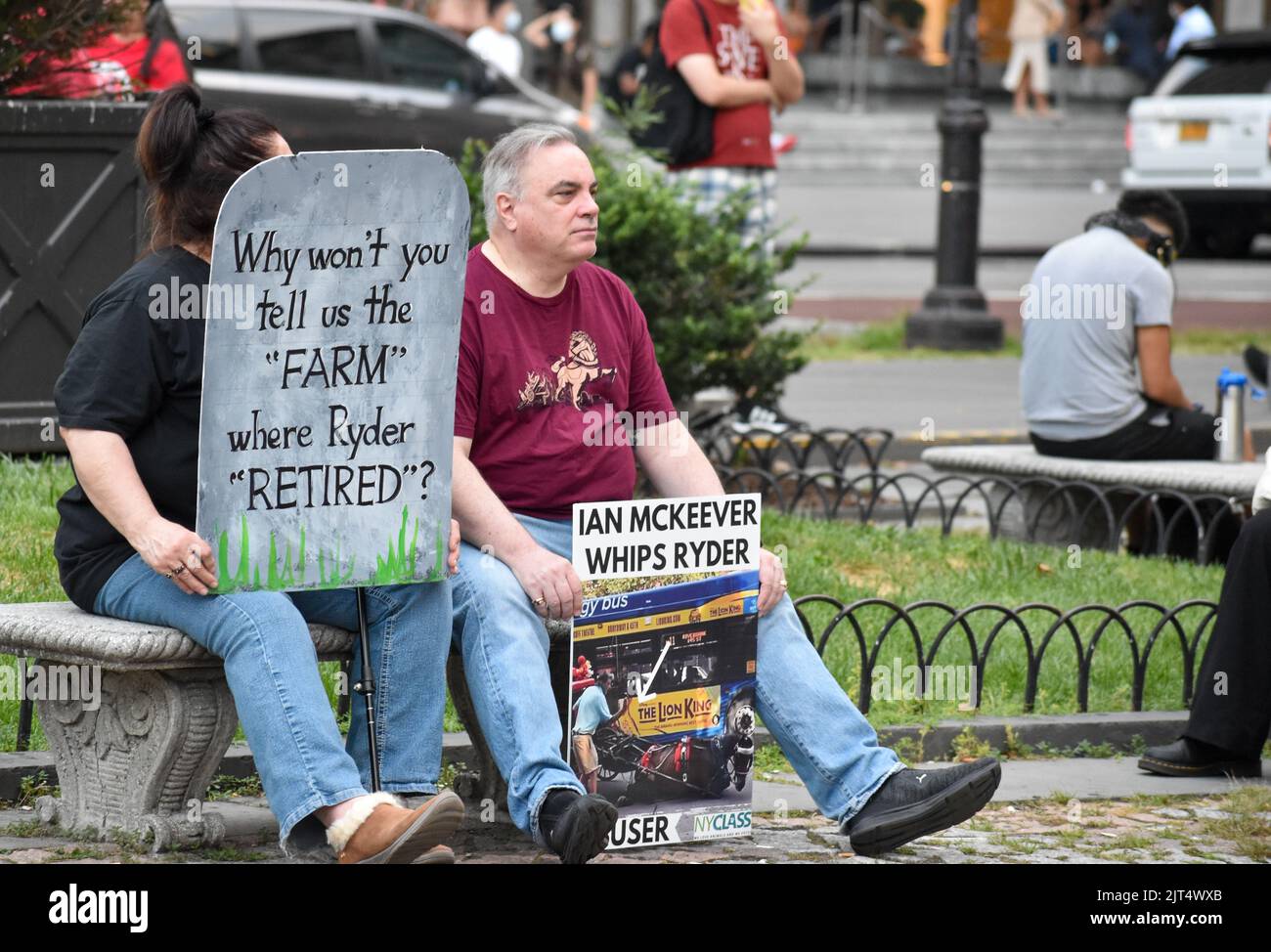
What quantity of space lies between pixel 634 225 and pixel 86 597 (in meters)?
4.30

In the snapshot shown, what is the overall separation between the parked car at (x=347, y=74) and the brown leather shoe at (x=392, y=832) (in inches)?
464

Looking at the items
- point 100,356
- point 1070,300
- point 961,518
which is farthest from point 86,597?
point 961,518

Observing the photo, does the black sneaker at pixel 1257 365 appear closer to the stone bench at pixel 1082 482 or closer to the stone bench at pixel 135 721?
the stone bench at pixel 1082 482

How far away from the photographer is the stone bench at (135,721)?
439 cm

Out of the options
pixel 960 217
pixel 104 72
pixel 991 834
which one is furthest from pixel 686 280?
pixel 960 217

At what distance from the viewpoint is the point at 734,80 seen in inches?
387

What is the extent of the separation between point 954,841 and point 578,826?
1.03 m

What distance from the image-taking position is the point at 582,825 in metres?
4.32

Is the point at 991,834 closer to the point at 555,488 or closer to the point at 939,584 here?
the point at 555,488

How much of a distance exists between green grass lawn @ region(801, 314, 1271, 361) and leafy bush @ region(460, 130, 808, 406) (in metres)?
4.38

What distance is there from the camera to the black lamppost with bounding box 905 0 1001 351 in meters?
13.4

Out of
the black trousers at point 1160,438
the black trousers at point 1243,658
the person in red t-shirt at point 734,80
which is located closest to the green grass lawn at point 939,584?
the black trousers at point 1160,438
